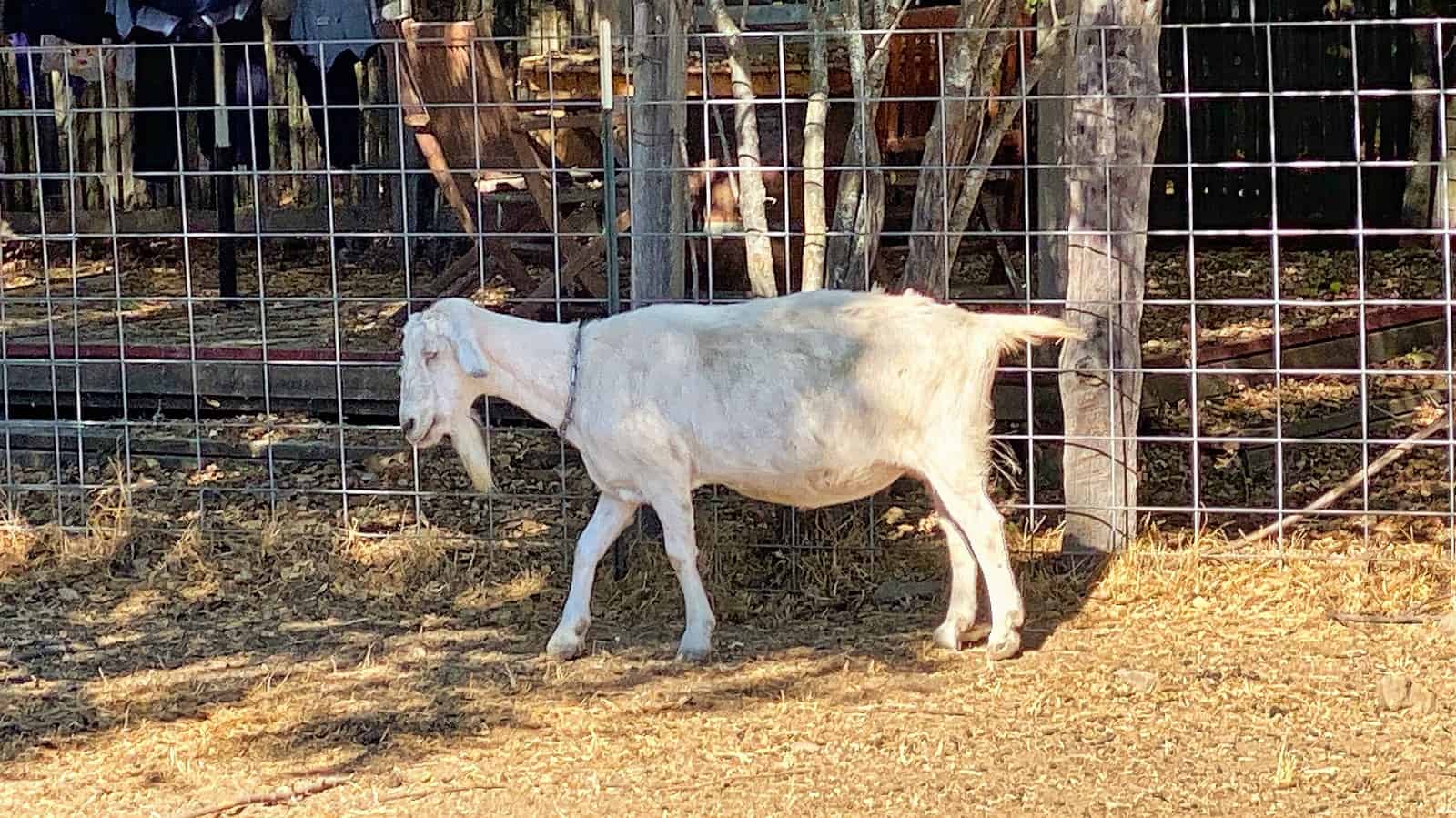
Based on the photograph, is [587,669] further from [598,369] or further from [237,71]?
[237,71]

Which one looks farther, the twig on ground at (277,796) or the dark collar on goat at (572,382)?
the dark collar on goat at (572,382)

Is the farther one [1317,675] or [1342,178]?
[1342,178]

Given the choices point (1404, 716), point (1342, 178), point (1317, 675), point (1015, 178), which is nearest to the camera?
point (1404, 716)

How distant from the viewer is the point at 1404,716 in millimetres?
5422

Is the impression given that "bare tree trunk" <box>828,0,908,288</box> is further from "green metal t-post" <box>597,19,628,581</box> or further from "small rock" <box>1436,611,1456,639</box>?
"small rock" <box>1436,611,1456,639</box>

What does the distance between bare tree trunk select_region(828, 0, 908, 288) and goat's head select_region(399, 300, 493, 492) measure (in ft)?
4.91

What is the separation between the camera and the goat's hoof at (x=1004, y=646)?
605cm

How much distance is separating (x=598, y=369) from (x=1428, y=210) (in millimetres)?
8329

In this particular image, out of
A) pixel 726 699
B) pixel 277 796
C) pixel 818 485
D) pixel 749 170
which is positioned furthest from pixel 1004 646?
pixel 277 796

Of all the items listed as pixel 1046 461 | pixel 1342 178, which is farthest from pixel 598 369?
pixel 1342 178

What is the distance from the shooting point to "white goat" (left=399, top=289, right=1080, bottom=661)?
603 centimetres

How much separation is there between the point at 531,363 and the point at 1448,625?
9.76 feet

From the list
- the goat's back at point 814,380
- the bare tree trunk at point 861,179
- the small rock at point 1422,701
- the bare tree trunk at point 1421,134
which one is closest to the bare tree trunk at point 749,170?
the bare tree trunk at point 861,179

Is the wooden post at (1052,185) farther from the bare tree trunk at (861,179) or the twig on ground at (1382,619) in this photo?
the twig on ground at (1382,619)
